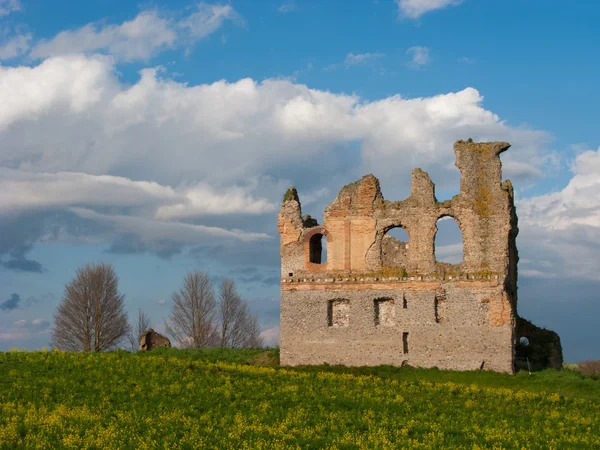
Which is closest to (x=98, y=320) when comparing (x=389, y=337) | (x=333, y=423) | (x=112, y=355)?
(x=112, y=355)

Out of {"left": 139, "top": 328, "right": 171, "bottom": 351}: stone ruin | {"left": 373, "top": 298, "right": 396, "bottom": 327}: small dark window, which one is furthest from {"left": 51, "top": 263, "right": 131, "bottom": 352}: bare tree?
{"left": 373, "top": 298, "right": 396, "bottom": 327}: small dark window

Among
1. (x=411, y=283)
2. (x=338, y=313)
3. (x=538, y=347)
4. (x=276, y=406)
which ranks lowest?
(x=276, y=406)

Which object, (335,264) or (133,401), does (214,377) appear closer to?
(133,401)

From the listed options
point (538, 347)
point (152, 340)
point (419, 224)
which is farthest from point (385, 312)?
point (152, 340)

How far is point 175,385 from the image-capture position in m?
26.5

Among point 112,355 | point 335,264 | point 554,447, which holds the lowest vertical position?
point 554,447

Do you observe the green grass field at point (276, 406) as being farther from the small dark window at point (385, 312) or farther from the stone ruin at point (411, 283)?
the small dark window at point (385, 312)

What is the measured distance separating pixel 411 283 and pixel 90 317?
84.3ft

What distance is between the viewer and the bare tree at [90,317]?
5222cm

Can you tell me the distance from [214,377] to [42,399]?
6.47 metres

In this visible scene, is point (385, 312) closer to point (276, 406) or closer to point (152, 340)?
point (276, 406)

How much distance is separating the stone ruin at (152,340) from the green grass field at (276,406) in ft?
39.8

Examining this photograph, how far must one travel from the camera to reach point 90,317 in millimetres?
52562

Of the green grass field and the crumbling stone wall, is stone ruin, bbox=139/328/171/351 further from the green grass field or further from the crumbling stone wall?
the crumbling stone wall
